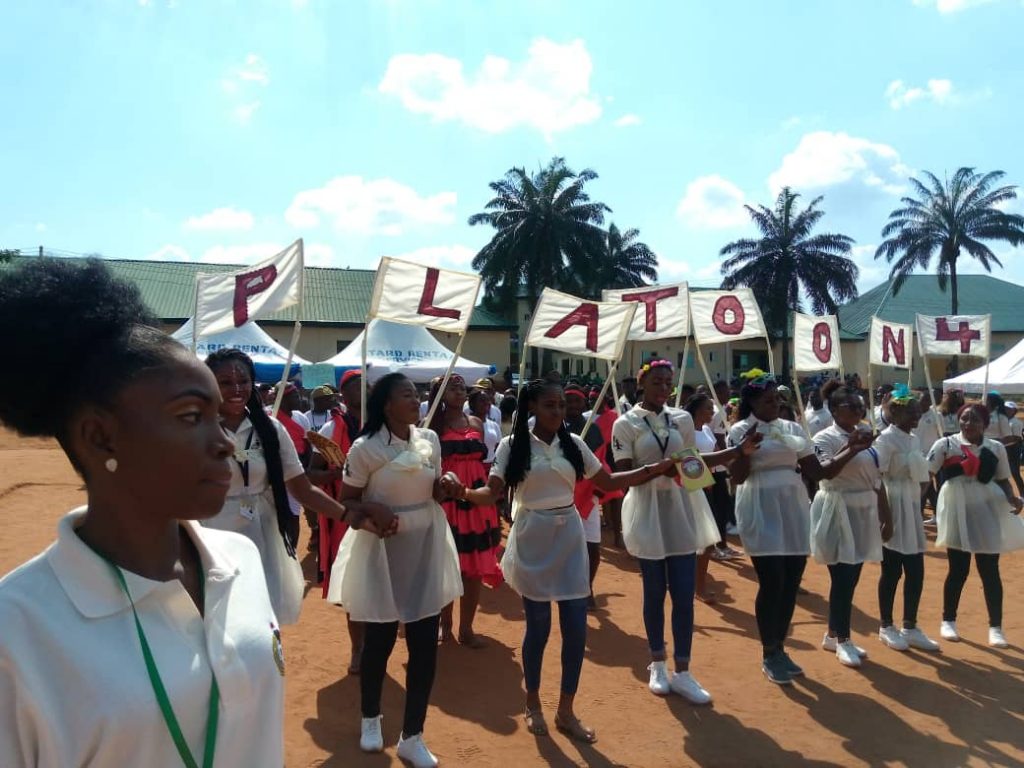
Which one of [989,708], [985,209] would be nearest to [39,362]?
[989,708]

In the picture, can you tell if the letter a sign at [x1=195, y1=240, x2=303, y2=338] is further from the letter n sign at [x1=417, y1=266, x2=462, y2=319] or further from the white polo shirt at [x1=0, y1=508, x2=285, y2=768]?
the white polo shirt at [x1=0, y1=508, x2=285, y2=768]

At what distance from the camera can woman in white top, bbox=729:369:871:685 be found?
17.3 ft

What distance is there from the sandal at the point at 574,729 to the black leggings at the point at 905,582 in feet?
9.43

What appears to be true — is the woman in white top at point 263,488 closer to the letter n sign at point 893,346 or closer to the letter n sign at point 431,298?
the letter n sign at point 431,298

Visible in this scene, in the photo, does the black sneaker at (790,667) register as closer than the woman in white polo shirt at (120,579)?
No

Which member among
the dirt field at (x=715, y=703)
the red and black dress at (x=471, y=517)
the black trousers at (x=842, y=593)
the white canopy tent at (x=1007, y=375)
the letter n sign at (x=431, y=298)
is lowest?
the dirt field at (x=715, y=703)

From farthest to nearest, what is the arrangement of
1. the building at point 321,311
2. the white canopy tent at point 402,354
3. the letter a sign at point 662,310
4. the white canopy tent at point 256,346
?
the building at point 321,311
the white canopy tent at point 402,354
the white canopy tent at point 256,346
the letter a sign at point 662,310

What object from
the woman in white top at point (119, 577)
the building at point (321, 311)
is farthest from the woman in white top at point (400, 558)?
the building at point (321, 311)

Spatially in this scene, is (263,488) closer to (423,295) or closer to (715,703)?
(423,295)

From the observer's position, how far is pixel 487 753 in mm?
4316

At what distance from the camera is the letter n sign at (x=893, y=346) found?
878 cm

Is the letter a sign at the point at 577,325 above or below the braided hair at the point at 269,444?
above

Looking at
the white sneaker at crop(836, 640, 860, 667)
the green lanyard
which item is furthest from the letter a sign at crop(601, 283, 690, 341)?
the green lanyard

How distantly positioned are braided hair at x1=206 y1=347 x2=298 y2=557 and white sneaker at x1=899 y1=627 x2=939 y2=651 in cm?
488
